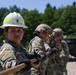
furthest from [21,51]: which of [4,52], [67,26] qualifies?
[67,26]

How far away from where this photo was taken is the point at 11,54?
294 centimetres

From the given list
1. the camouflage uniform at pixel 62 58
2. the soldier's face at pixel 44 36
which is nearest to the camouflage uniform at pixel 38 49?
the soldier's face at pixel 44 36

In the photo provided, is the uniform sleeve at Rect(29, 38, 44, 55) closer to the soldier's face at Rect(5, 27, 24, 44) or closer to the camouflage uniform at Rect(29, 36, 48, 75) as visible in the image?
the camouflage uniform at Rect(29, 36, 48, 75)

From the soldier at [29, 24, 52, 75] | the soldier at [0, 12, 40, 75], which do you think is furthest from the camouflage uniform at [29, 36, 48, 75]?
the soldier at [0, 12, 40, 75]

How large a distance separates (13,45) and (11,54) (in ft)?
0.85

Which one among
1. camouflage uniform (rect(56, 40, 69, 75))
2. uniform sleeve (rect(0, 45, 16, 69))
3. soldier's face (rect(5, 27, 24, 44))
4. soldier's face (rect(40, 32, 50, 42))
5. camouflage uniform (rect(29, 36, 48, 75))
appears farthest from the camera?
camouflage uniform (rect(56, 40, 69, 75))

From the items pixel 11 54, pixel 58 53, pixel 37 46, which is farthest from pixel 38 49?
pixel 11 54

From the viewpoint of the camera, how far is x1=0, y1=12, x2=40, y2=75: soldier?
2896mm

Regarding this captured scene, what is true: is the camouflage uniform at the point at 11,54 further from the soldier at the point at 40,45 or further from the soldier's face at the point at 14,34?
the soldier at the point at 40,45

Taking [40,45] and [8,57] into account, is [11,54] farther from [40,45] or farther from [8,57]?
[40,45]

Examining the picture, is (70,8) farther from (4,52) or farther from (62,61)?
(4,52)

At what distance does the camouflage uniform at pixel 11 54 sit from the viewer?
2873 millimetres

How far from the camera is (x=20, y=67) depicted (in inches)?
109

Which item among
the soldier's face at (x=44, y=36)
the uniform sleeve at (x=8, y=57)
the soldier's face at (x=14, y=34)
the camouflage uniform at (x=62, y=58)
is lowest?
the camouflage uniform at (x=62, y=58)
